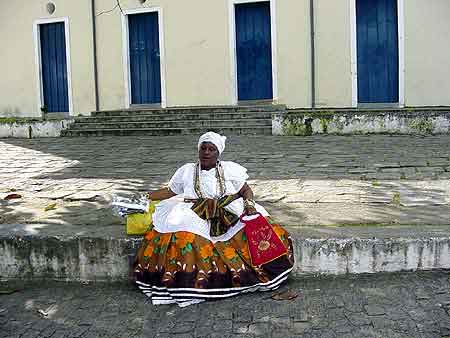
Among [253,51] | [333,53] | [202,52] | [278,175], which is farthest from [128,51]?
[278,175]

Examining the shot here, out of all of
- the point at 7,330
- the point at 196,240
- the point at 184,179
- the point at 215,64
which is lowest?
the point at 7,330

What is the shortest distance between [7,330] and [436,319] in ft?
9.28

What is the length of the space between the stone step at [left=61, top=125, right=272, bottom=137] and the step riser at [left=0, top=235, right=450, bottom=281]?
8.16 metres

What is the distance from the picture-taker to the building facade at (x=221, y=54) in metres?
13.9

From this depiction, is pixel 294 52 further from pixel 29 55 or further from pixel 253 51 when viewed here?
pixel 29 55

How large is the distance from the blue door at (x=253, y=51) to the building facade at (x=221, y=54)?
26 mm

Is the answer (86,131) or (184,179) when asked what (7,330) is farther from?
(86,131)

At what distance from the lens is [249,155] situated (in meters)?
9.76

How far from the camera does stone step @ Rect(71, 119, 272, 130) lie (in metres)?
13.0

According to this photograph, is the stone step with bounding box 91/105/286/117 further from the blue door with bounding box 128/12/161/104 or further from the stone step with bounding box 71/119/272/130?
the blue door with bounding box 128/12/161/104

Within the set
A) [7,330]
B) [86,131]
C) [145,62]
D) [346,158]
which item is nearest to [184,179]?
[7,330]

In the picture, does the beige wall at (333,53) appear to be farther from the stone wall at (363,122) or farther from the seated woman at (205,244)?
the seated woman at (205,244)

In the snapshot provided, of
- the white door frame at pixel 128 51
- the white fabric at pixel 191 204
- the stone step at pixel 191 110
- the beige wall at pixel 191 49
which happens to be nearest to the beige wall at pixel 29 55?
the beige wall at pixel 191 49

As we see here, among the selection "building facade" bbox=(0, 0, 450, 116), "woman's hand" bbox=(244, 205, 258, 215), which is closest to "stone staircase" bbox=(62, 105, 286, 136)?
"building facade" bbox=(0, 0, 450, 116)
